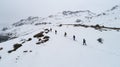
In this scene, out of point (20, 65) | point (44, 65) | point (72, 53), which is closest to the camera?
point (44, 65)

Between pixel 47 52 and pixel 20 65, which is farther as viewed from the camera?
pixel 47 52

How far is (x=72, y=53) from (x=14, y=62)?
9.31 meters

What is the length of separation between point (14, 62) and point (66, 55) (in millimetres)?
8213

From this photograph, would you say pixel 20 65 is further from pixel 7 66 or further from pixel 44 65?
pixel 44 65

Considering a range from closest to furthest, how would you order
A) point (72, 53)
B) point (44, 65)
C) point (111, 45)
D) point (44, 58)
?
point (44, 65) < point (44, 58) < point (72, 53) < point (111, 45)

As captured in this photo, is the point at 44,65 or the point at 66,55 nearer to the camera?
the point at 44,65

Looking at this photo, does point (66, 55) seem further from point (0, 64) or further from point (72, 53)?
point (0, 64)

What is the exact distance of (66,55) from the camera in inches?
787

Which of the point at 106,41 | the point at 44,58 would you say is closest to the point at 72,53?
the point at 44,58

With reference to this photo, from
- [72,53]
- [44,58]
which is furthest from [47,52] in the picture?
[72,53]

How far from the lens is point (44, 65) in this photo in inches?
659

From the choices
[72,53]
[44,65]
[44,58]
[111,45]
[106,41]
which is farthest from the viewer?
[106,41]

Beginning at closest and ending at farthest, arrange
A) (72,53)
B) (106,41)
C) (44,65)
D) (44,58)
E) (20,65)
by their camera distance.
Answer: (44,65) < (20,65) < (44,58) < (72,53) < (106,41)

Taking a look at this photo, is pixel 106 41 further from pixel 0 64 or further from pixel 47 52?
pixel 0 64
